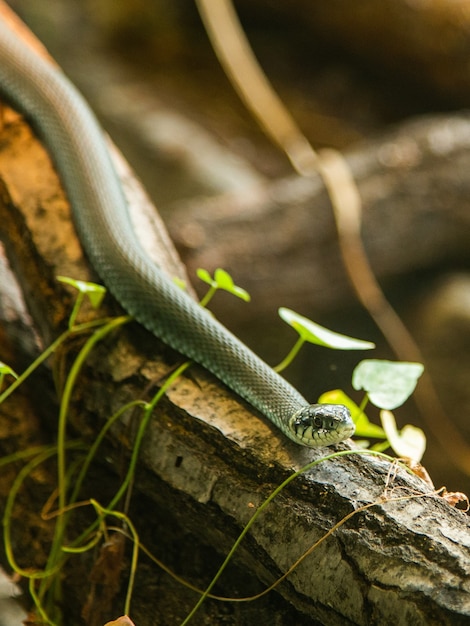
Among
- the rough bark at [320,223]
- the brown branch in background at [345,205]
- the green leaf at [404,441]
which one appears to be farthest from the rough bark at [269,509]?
the rough bark at [320,223]

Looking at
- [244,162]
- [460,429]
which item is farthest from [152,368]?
[244,162]

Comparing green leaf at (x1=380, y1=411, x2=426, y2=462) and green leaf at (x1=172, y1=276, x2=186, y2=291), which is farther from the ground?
green leaf at (x1=172, y1=276, x2=186, y2=291)

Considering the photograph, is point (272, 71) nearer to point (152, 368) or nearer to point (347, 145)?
point (347, 145)

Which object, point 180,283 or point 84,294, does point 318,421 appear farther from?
point 84,294

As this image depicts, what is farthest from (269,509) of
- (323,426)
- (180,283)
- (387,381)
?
(180,283)

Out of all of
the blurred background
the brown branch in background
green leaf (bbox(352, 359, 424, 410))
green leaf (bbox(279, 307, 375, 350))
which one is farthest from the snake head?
the blurred background

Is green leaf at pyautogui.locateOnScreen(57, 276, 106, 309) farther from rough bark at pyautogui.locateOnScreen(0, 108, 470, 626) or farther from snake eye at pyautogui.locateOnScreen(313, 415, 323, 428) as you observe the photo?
snake eye at pyautogui.locateOnScreen(313, 415, 323, 428)
